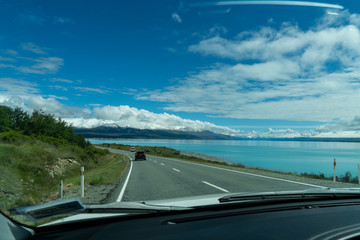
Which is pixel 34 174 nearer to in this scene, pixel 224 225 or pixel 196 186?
pixel 196 186

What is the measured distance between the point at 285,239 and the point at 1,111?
43.7 meters

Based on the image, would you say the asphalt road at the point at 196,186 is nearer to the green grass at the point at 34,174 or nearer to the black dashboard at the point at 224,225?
the green grass at the point at 34,174

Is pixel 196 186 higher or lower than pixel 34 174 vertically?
higher

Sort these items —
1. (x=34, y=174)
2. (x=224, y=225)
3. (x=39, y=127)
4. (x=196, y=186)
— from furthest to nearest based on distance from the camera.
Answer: (x=39, y=127) → (x=34, y=174) → (x=196, y=186) → (x=224, y=225)

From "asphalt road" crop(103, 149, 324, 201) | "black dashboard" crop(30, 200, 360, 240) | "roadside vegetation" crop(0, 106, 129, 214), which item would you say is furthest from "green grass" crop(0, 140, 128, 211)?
"black dashboard" crop(30, 200, 360, 240)

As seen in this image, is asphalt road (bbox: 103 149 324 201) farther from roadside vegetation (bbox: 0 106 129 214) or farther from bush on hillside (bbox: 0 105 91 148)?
bush on hillside (bbox: 0 105 91 148)

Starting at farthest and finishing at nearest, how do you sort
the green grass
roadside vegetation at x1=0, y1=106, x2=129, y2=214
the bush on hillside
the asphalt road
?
1. the bush on hillside
2. the green grass
3. roadside vegetation at x1=0, y1=106, x2=129, y2=214
4. the asphalt road

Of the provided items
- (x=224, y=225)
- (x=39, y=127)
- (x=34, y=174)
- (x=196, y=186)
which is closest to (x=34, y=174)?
(x=34, y=174)

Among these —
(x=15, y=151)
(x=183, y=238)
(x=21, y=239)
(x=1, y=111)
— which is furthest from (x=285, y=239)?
(x=1, y=111)

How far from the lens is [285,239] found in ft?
5.87

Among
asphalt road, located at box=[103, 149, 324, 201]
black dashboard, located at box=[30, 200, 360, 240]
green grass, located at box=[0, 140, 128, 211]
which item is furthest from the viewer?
green grass, located at box=[0, 140, 128, 211]

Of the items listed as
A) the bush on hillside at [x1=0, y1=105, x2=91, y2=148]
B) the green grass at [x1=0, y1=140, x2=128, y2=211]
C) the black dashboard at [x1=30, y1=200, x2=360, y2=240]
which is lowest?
the green grass at [x1=0, y1=140, x2=128, y2=211]

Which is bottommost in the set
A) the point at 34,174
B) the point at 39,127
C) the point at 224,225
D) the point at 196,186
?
the point at 34,174

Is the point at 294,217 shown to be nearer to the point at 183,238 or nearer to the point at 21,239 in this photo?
the point at 183,238
